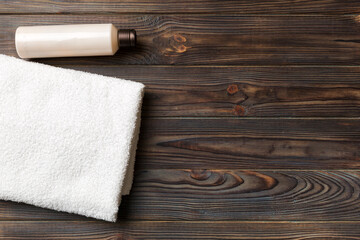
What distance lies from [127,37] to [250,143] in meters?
0.30

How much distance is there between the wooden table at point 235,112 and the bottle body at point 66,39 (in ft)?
0.15

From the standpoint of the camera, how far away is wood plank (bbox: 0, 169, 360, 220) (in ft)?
2.16

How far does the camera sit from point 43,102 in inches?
24.2

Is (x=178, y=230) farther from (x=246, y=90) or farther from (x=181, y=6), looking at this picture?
(x=181, y=6)

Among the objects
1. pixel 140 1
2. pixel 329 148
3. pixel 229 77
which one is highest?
pixel 140 1

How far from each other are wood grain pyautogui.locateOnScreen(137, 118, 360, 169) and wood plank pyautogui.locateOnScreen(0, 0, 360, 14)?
209 mm

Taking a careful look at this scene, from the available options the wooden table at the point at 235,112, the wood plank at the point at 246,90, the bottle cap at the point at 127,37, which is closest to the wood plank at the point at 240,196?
the wooden table at the point at 235,112

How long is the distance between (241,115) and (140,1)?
0.29 meters

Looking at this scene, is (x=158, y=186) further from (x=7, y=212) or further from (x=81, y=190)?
(x=7, y=212)

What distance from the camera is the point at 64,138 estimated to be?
0.61 meters

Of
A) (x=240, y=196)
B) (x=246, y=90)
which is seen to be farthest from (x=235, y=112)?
(x=240, y=196)

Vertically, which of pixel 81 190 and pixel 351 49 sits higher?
pixel 351 49

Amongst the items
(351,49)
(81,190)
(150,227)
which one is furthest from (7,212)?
(351,49)

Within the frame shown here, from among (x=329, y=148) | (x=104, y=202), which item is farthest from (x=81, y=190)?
(x=329, y=148)
